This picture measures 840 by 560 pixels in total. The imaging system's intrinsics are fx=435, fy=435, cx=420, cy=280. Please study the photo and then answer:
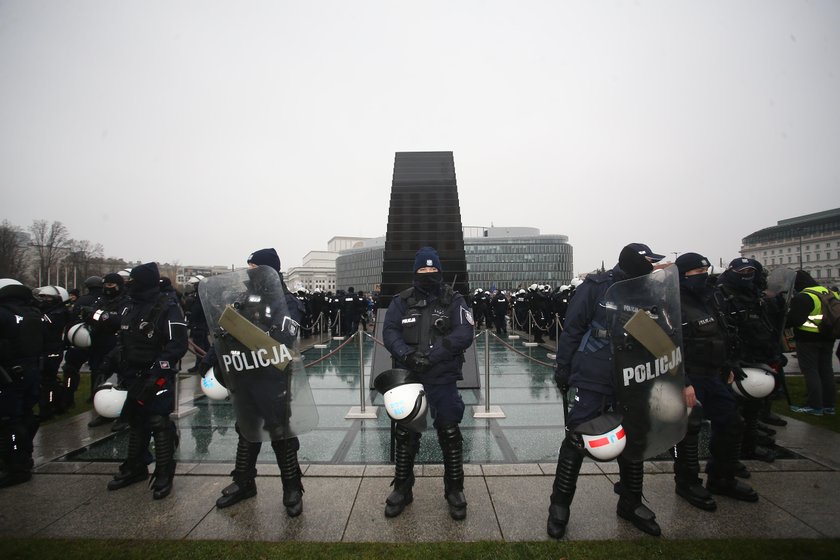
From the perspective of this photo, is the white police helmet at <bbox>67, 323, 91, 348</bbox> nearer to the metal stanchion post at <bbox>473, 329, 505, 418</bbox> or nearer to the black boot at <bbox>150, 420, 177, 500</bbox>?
the black boot at <bbox>150, 420, 177, 500</bbox>

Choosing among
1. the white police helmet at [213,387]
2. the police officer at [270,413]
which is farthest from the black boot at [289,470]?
the white police helmet at [213,387]

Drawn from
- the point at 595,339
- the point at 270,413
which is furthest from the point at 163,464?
the point at 595,339

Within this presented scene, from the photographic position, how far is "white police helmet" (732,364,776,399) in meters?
4.17

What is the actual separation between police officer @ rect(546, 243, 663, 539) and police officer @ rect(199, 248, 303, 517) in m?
2.14

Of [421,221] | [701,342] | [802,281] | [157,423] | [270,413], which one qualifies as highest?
[421,221]

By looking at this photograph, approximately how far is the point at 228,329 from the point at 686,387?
11.9 feet

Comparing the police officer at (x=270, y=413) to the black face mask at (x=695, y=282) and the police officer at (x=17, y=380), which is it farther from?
the black face mask at (x=695, y=282)

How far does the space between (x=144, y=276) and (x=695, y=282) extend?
5168 mm

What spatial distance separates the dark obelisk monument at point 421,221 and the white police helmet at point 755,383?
9393mm

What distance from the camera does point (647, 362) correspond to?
10.0 ft

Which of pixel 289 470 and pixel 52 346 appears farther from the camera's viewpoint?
pixel 52 346

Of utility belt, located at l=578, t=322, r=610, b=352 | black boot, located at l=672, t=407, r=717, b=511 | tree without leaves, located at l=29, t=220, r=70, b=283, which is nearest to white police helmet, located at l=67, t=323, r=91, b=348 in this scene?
utility belt, located at l=578, t=322, r=610, b=352

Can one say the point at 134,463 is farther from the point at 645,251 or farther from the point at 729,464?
the point at 729,464

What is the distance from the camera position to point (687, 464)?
12.5ft
